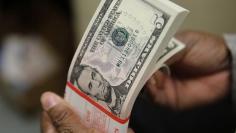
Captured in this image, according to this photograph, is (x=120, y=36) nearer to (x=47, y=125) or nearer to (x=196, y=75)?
(x=47, y=125)

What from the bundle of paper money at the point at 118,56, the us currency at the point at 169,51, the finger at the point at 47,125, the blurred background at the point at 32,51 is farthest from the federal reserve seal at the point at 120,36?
the blurred background at the point at 32,51

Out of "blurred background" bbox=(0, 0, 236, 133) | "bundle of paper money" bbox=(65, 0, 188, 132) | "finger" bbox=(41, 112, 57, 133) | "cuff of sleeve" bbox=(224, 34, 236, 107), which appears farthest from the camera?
"blurred background" bbox=(0, 0, 236, 133)

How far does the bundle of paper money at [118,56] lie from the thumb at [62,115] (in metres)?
0.02

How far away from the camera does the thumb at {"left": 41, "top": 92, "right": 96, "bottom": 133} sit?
762mm

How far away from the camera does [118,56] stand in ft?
2.39

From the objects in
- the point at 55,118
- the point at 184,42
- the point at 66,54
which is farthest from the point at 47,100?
the point at 66,54

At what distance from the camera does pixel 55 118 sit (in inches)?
30.8

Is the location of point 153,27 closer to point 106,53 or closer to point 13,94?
point 106,53

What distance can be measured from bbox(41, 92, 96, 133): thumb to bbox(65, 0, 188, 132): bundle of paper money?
19 millimetres

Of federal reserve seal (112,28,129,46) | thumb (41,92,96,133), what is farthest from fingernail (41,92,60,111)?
federal reserve seal (112,28,129,46)

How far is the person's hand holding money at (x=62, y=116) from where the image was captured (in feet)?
2.50

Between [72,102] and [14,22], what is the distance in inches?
32.4

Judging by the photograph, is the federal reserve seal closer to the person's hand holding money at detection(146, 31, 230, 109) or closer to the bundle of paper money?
the bundle of paper money

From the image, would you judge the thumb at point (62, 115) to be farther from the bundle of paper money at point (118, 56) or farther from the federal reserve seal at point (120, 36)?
the federal reserve seal at point (120, 36)
